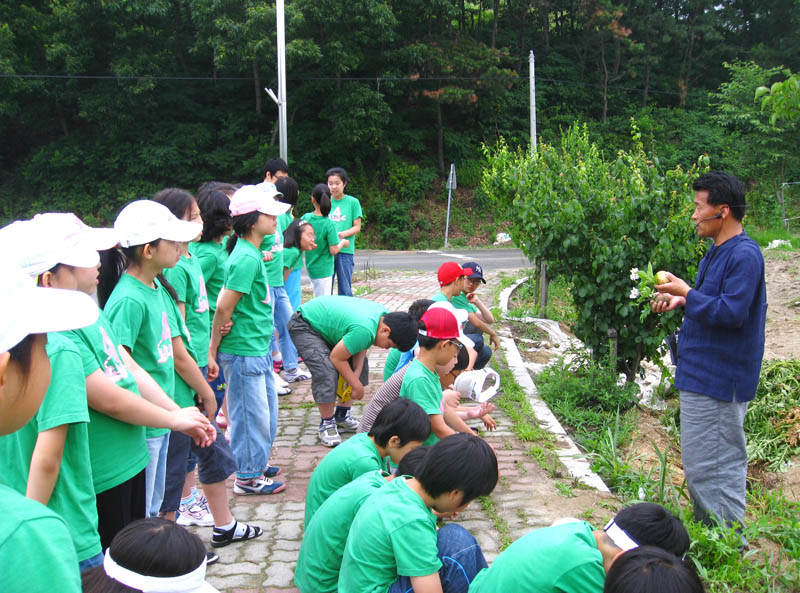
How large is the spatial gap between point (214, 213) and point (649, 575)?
11.8 feet

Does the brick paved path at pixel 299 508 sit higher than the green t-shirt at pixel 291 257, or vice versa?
the green t-shirt at pixel 291 257

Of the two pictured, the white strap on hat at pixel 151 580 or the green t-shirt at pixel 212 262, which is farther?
the green t-shirt at pixel 212 262

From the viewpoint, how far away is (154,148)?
27.5 metres

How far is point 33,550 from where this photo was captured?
4.27 ft

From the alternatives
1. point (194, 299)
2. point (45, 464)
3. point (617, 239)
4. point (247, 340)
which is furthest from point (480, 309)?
point (45, 464)

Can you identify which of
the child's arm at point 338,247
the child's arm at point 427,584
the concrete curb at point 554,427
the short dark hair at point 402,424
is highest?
the child's arm at point 338,247

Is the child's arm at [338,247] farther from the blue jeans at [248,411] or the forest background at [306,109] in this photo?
the forest background at [306,109]

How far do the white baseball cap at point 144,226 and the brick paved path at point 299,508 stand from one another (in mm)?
1806

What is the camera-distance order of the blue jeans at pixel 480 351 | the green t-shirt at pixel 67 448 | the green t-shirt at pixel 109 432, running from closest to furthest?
the green t-shirt at pixel 67 448
the green t-shirt at pixel 109 432
the blue jeans at pixel 480 351

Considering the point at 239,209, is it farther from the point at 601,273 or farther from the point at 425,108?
the point at 425,108

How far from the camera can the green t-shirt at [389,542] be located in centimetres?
265

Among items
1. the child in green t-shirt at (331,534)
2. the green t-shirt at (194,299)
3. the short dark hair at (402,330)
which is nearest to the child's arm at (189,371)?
the green t-shirt at (194,299)

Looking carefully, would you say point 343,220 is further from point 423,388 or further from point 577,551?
point 577,551

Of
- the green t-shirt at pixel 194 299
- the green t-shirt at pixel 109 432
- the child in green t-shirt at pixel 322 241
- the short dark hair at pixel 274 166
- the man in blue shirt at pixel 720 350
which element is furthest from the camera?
the child in green t-shirt at pixel 322 241
